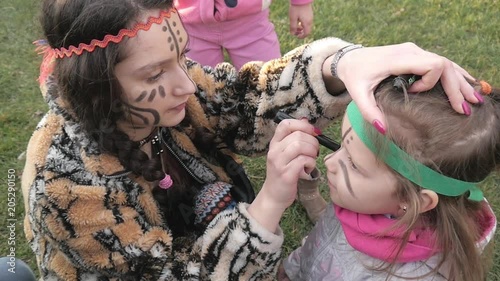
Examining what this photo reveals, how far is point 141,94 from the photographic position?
158 centimetres

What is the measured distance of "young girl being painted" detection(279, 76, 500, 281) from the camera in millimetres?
1357

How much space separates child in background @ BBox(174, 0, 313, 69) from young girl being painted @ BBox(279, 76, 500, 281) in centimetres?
109

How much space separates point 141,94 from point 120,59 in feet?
0.40

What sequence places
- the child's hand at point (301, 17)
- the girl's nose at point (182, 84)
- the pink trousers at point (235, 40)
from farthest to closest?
the child's hand at point (301, 17)
the pink trousers at point (235, 40)
the girl's nose at point (182, 84)

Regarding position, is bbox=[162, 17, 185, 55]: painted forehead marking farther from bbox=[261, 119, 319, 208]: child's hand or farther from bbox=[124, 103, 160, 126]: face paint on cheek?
bbox=[261, 119, 319, 208]: child's hand

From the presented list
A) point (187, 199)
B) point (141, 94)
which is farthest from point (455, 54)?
point (141, 94)

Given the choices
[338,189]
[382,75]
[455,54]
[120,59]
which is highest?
[120,59]

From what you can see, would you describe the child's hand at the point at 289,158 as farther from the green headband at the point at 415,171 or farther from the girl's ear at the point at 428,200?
the girl's ear at the point at 428,200

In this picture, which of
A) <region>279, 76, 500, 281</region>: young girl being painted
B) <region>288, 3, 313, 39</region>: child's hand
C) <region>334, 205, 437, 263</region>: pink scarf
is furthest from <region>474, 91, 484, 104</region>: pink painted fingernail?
<region>288, 3, 313, 39</region>: child's hand

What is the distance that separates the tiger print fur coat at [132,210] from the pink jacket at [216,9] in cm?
57

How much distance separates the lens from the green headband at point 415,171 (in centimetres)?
136

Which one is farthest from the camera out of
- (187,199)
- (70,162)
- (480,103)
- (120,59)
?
(187,199)

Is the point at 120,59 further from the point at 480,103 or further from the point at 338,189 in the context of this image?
the point at 480,103

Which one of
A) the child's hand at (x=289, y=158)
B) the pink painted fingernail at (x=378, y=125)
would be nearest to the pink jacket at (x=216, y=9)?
the child's hand at (x=289, y=158)
